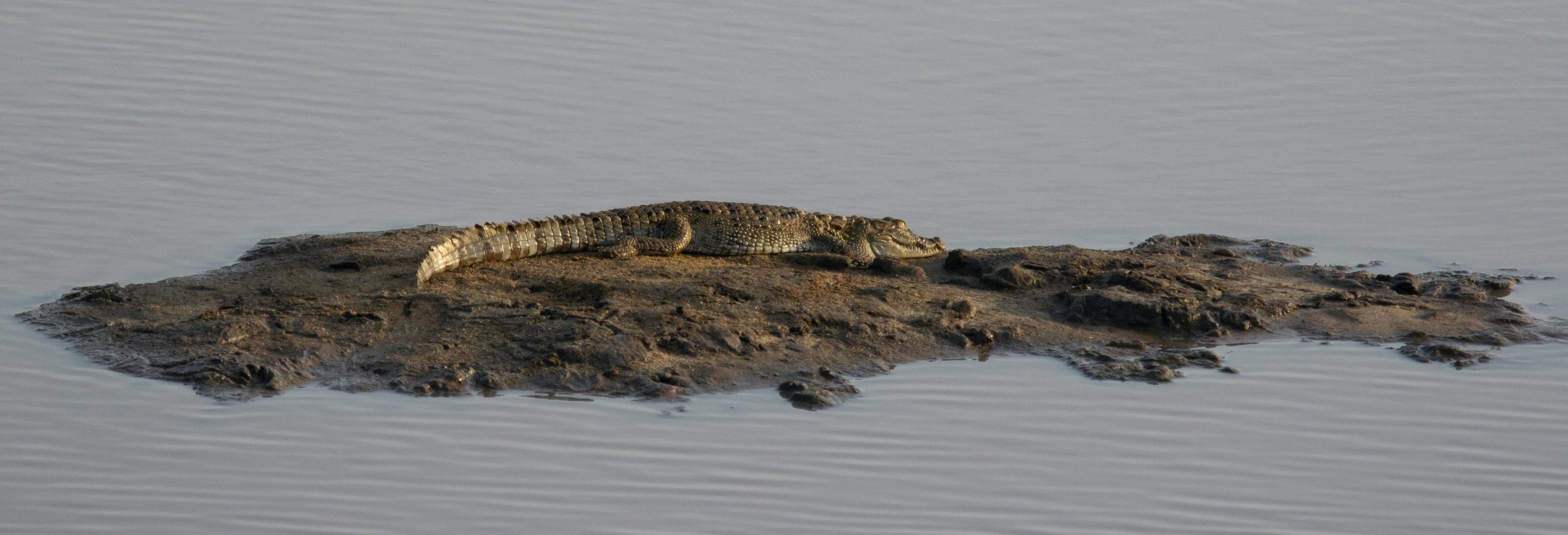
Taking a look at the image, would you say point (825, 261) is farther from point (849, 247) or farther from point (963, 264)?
point (963, 264)

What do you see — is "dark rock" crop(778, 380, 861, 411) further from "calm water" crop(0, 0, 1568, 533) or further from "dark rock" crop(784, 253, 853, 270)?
"dark rock" crop(784, 253, 853, 270)

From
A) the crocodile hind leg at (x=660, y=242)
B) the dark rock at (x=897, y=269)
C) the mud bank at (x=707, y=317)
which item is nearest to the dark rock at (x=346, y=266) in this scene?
the mud bank at (x=707, y=317)

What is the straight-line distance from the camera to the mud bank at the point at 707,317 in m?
8.56

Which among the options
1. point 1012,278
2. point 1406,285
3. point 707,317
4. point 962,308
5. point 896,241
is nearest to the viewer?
point 707,317

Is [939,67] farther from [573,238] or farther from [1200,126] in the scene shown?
[573,238]

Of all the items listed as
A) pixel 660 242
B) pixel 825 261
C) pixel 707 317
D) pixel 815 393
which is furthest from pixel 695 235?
pixel 815 393

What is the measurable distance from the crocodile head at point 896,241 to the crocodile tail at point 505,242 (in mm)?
1804

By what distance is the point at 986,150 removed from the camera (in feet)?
47.1

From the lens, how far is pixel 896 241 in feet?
36.4

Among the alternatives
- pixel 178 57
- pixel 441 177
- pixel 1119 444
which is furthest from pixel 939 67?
pixel 1119 444

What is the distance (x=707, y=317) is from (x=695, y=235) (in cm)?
163

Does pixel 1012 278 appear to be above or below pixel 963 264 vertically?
below

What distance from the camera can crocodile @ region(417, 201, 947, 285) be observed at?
10.2 metres

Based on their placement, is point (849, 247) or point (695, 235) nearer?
point (695, 235)
